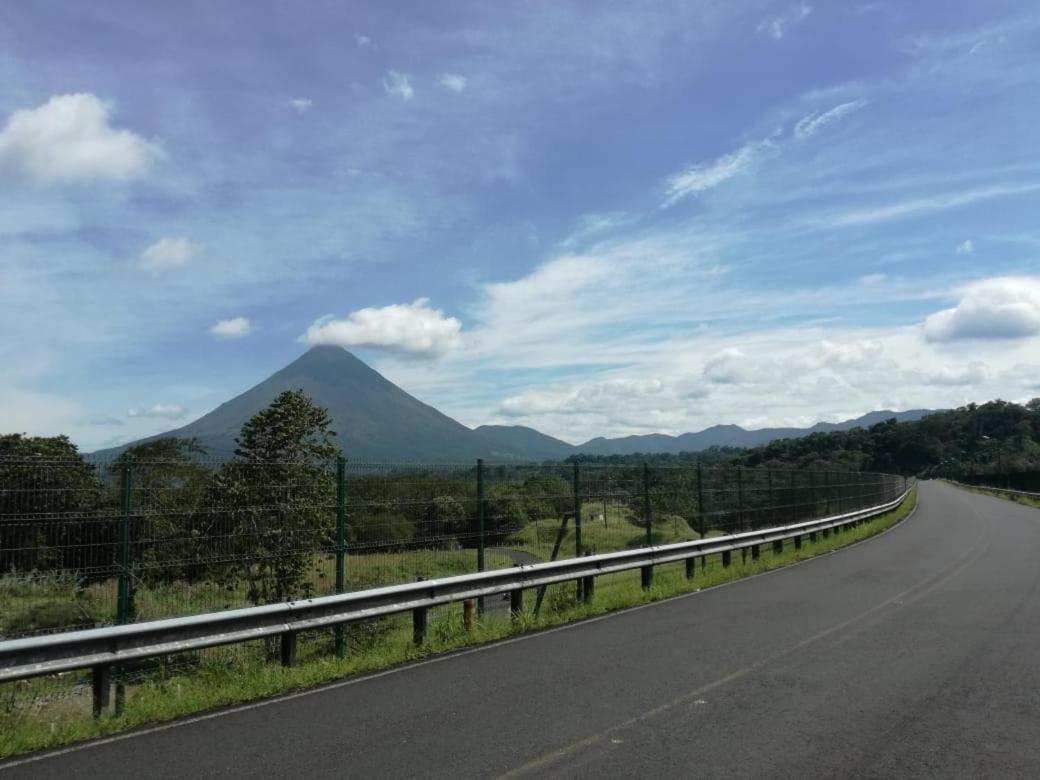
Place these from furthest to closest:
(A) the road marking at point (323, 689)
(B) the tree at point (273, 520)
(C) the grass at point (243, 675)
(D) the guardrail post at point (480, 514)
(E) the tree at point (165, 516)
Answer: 1. (D) the guardrail post at point (480, 514)
2. (B) the tree at point (273, 520)
3. (E) the tree at point (165, 516)
4. (C) the grass at point (243, 675)
5. (A) the road marking at point (323, 689)

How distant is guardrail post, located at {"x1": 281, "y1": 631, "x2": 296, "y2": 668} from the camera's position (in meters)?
8.65

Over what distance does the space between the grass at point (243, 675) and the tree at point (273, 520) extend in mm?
746

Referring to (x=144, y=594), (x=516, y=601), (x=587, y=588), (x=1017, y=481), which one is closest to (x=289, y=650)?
(x=144, y=594)

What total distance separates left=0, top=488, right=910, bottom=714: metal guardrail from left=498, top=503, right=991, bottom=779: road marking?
12.1ft

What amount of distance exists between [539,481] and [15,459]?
817 cm

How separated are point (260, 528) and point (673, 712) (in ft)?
17.1

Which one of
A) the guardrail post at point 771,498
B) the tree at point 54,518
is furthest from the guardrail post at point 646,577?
the guardrail post at point 771,498

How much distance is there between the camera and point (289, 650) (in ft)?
28.5

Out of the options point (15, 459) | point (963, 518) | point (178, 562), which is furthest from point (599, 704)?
point (963, 518)

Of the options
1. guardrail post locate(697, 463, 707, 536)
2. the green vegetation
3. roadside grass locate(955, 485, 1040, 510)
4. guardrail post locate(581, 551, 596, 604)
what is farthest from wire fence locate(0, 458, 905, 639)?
the green vegetation

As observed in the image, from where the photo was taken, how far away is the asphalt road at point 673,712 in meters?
5.47

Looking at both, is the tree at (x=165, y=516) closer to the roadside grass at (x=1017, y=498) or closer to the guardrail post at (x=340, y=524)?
the guardrail post at (x=340, y=524)

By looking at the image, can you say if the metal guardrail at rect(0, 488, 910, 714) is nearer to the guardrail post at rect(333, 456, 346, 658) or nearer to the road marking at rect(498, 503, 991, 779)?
the guardrail post at rect(333, 456, 346, 658)

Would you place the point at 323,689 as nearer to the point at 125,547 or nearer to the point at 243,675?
the point at 243,675
